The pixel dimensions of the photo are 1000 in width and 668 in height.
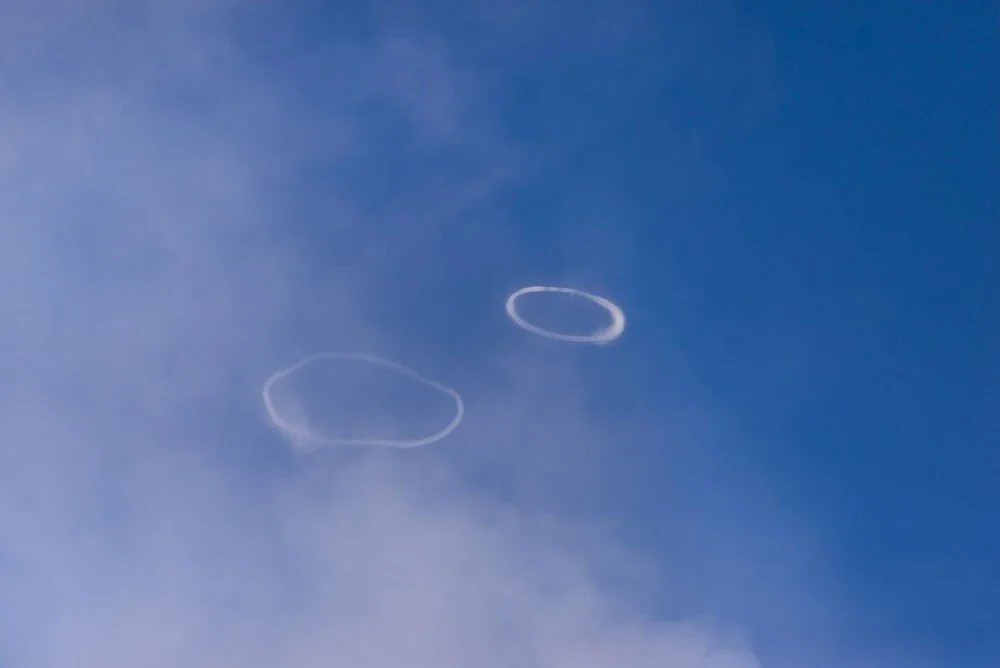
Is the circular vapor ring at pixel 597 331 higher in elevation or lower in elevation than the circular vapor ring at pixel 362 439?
higher

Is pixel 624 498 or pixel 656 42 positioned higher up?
pixel 656 42

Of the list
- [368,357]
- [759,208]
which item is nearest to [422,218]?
[368,357]

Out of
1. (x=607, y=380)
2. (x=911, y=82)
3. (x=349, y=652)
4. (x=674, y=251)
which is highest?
(x=911, y=82)

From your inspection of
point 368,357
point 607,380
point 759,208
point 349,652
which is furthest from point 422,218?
point 349,652

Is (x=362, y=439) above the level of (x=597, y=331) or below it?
below

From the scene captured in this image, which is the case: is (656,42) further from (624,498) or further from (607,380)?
(624,498)

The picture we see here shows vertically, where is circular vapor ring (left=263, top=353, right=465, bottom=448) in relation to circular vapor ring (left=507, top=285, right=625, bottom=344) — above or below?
below
